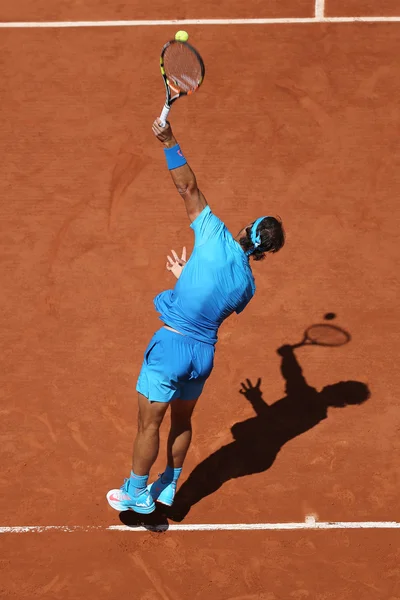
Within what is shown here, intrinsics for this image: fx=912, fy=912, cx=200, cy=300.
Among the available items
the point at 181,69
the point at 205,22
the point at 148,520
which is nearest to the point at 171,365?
the point at 148,520

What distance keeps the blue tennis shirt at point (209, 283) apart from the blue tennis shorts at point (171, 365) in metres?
0.08

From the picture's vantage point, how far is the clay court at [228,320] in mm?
7605

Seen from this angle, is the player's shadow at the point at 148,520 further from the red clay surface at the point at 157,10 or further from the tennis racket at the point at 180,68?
the red clay surface at the point at 157,10

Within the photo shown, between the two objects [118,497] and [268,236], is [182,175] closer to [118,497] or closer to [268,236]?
[268,236]

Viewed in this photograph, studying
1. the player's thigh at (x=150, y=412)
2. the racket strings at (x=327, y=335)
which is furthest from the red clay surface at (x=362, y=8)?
the player's thigh at (x=150, y=412)

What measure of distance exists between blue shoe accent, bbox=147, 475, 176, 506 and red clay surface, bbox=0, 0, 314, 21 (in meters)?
6.69

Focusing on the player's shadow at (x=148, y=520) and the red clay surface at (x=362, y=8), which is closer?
the player's shadow at (x=148, y=520)

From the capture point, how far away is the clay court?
7.61m

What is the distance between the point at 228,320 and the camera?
914 centimetres

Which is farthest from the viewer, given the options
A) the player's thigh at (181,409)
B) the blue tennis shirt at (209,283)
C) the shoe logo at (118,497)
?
the shoe logo at (118,497)

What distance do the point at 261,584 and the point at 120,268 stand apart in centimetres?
362

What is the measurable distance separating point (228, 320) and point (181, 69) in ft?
9.34

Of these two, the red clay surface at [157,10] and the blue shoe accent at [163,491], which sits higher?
the red clay surface at [157,10]

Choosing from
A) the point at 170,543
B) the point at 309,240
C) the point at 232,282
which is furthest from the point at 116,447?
the point at 309,240
